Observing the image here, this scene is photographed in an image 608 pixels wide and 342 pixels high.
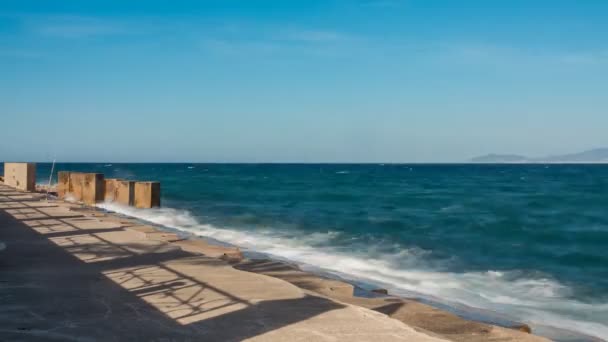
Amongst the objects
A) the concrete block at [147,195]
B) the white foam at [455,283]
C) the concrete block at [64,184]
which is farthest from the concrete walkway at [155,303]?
the concrete block at [64,184]

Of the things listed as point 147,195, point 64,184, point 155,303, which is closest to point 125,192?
point 147,195

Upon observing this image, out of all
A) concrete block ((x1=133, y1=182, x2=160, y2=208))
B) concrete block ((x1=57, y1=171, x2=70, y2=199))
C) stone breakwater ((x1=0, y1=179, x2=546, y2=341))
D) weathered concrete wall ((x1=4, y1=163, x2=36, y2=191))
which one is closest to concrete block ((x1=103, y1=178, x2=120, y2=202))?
concrete block ((x1=133, y1=182, x2=160, y2=208))

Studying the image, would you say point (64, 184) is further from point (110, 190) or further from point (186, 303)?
point (186, 303)

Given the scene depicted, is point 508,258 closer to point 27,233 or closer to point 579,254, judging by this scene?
point 579,254

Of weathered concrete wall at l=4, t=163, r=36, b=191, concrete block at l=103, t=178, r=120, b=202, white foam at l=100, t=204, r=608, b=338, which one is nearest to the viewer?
white foam at l=100, t=204, r=608, b=338

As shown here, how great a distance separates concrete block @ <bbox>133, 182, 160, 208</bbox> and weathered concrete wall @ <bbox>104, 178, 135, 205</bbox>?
28 cm

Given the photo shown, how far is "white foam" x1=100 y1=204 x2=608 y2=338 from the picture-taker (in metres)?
12.5

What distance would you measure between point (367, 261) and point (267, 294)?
9316 mm

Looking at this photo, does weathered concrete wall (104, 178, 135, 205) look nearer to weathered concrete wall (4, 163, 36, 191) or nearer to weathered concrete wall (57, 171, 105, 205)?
weathered concrete wall (57, 171, 105, 205)

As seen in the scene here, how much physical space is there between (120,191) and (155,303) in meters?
23.6

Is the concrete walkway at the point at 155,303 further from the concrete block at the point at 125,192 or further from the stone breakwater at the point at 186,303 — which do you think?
the concrete block at the point at 125,192

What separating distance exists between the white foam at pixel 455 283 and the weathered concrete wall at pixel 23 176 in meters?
18.7

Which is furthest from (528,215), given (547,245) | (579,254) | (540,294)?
(540,294)

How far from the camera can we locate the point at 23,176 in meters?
37.4
